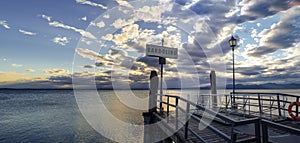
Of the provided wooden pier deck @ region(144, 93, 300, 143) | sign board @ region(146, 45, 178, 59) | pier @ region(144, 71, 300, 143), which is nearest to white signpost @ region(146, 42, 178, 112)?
sign board @ region(146, 45, 178, 59)

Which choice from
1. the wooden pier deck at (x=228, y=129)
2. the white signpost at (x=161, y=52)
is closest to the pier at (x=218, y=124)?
the wooden pier deck at (x=228, y=129)

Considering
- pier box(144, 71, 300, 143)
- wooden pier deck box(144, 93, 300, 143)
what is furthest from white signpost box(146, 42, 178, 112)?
wooden pier deck box(144, 93, 300, 143)

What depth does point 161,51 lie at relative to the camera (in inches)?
344

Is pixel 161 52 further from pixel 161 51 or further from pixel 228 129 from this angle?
pixel 228 129

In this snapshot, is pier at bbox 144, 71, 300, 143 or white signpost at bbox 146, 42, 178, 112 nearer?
pier at bbox 144, 71, 300, 143

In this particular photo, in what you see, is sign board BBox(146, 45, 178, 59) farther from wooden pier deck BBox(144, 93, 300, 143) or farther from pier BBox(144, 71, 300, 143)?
wooden pier deck BBox(144, 93, 300, 143)

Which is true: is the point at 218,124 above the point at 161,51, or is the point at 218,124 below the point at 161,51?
below

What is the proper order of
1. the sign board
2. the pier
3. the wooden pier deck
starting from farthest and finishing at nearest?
the sign board < the pier < the wooden pier deck

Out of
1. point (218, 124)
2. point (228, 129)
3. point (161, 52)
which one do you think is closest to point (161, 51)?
point (161, 52)

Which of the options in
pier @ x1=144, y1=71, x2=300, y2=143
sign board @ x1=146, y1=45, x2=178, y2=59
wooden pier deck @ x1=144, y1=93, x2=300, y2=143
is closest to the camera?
wooden pier deck @ x1=144, y1=93, x2=300, y2=143

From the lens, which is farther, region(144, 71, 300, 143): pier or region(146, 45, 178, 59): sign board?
region(146, 45, 178, 59): sign board

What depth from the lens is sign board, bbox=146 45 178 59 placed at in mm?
8456

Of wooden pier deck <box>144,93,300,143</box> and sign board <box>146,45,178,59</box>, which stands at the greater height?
sign board <box>146,45,178,59</box>

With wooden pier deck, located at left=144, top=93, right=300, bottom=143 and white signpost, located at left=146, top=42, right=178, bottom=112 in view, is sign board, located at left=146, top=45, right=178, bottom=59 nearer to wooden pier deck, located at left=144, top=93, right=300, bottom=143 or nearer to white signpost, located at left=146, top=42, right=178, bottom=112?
white signpost, located at left=146, top=42, right=178, bottom=112
